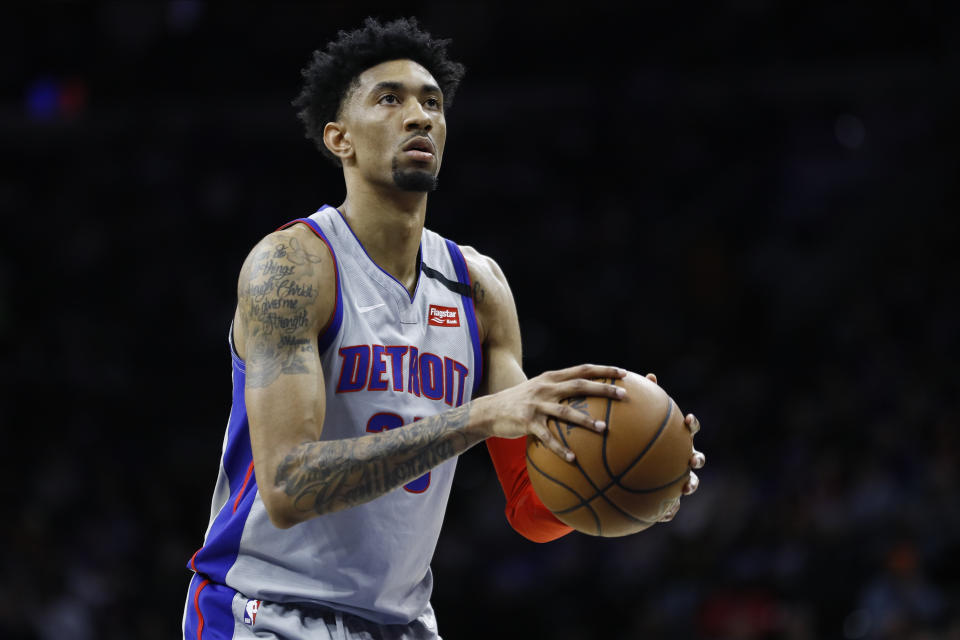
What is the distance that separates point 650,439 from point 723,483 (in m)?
5.34

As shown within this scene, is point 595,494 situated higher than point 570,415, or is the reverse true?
point 570,415

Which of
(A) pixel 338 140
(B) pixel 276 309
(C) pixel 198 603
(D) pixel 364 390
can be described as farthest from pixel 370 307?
(C) pixel 198 603

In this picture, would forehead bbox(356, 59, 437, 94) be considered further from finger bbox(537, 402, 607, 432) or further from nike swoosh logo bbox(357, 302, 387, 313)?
finger bbox(537, 402, 607, 432)

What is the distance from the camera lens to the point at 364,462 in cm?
A: 284

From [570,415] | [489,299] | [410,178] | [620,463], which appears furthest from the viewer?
[489,299]

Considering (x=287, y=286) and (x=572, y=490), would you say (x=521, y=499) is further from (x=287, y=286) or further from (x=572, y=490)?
(x=287, y=286)

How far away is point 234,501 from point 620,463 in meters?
1.15

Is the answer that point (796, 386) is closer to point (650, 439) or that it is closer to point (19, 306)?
point (650, 439)

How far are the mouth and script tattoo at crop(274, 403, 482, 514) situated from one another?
91 centimetres

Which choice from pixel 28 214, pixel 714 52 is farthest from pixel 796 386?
pixel 28 214

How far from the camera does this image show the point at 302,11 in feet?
46.6

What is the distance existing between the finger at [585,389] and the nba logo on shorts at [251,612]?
1.10 metres

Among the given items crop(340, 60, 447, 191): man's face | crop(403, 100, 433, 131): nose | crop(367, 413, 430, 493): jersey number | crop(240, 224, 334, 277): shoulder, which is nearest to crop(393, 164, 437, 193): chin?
crop(340, 60, 447, 191): man's face

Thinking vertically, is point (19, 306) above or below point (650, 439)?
above
